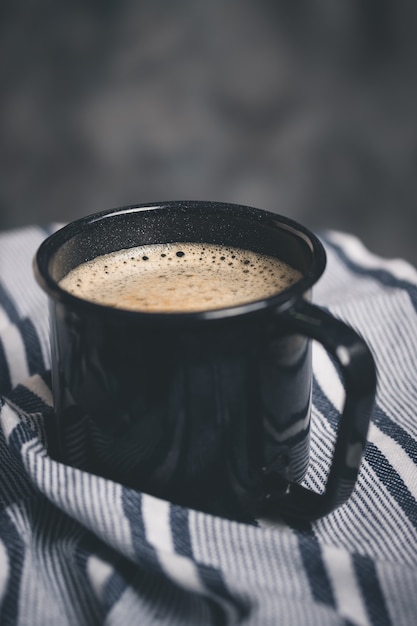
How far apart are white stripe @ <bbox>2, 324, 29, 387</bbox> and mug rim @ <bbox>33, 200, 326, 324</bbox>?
0.22m

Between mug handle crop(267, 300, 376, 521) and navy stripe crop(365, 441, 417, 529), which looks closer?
mug handle crop(267, 300, 376, 521)

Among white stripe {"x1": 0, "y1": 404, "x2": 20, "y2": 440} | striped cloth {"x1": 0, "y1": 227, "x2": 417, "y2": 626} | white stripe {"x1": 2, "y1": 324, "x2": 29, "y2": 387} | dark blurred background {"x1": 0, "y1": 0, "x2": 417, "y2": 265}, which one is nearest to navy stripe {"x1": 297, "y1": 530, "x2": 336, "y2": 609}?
striped cloth {"x1": 0, "y1": 227, "x2": 417, "y2": 626}

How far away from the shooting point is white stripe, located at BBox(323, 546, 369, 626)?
0.52m

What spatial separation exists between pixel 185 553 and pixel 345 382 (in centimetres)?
15

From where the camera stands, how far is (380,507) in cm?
64

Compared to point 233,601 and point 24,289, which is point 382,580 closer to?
point 233,601

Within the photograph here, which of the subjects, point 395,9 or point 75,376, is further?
point 395,9

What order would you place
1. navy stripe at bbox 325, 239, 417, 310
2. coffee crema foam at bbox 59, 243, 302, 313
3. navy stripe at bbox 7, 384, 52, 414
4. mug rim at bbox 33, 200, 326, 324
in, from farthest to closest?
navy stripe at bbox 325, 239, 417, 310 < navy stripe at bbox 7, 384, 52, 414 < coffee crema foam at bbox 59, 243, 302, 313 < mug rim at bbox 33, 200, 326, 324

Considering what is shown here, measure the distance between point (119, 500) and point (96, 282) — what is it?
7.0 inches

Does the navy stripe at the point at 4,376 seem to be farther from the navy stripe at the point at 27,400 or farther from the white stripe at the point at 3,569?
the white stripe at the point at 3,569

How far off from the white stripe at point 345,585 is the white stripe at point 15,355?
1.21 feet

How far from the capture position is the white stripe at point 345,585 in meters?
0.52

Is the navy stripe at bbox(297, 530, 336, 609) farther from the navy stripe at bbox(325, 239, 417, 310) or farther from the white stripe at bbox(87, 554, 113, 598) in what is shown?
the navy stripe at bbox(325, 239, 417, 310)

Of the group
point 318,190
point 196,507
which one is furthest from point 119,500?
point 318,190
